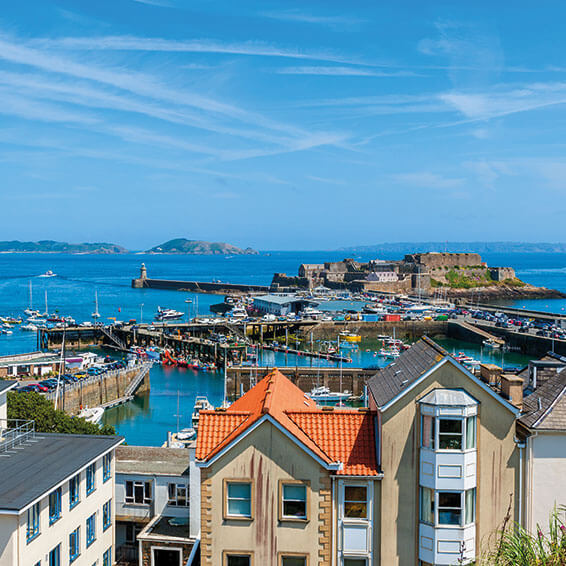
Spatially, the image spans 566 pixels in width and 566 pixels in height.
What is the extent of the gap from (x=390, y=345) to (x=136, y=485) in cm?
5770

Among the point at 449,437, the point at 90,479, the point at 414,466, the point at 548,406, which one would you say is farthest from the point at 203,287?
the point at 449,437

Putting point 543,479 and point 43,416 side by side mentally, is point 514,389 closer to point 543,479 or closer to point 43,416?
point 543,479

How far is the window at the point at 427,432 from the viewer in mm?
11742

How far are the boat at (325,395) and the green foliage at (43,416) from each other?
22.5 metres

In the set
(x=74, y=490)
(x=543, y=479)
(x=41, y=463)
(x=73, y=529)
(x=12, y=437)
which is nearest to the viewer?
(x=543, y=479)

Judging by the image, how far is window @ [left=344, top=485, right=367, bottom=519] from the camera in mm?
12008

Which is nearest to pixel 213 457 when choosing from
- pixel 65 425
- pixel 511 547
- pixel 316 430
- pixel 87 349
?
pixel 316 430

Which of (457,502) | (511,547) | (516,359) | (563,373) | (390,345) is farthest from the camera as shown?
(390,345)

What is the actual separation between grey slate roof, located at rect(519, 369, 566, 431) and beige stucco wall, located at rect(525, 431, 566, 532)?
0.20m

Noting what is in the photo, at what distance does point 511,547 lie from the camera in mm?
9570

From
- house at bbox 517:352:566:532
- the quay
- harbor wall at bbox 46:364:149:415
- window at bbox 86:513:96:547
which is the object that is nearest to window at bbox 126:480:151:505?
window at bbox 86:513:96:547

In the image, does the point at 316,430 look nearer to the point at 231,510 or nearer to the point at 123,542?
the point at 231,510

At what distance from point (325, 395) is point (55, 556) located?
33.0m

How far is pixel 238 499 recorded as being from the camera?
39.2ft
